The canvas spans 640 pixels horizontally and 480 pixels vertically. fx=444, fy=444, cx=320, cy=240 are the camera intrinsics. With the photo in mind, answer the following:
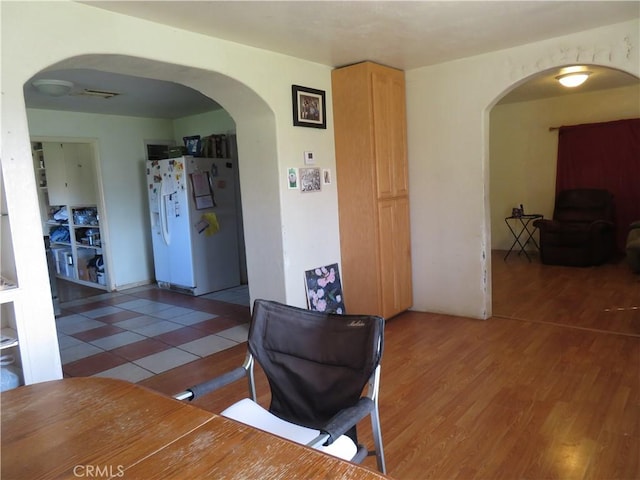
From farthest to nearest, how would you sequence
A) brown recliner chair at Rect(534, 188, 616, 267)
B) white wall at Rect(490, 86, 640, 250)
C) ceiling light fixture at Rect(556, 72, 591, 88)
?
white wall at Rect(490, 86, 640, 250), brown recliner chair at Rect(534, 188, 616, 267), ceiling light fixture at Rect(556, 72, 591, 88)

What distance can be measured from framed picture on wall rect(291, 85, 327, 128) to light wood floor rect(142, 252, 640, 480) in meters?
1.86

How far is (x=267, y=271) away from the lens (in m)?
3.66

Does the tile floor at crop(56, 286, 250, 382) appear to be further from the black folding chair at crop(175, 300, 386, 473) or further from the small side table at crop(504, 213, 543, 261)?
the small side table at crop(504, 213, 543, 261)

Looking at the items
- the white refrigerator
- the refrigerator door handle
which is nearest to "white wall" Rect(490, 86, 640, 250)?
the white refrigerator

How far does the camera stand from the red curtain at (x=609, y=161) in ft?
19.7

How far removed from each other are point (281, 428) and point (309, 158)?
2505 mm

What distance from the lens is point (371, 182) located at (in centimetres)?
368

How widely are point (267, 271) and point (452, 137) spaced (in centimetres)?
198

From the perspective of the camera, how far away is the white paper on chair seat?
141 cm

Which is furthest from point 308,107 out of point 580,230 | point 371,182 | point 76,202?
point 76,202

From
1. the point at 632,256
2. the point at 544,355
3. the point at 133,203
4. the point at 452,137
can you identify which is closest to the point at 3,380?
the point at 544,355

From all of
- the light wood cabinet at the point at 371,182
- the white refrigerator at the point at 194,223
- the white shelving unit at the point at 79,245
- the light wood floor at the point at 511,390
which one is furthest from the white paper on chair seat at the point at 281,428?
the white shelving unit at the point at 79,245

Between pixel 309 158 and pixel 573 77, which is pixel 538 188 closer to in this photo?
pixel 573 77

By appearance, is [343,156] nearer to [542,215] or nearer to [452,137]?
[452,137]
